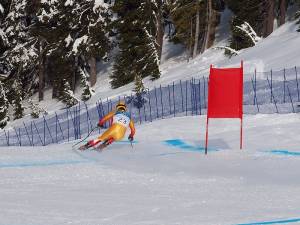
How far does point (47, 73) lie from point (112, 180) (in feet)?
112

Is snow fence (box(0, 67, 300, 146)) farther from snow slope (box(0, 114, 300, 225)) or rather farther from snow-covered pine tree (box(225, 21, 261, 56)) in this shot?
snow-covered pine tree (box(225, 21, 261, 56))

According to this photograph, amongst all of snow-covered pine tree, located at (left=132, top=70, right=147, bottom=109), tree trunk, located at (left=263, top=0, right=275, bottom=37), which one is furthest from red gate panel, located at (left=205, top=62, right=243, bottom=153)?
tree trunk, located at (left=263, top=0, right=275, bottom=37)

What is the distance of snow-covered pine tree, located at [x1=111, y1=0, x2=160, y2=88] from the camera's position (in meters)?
33.7

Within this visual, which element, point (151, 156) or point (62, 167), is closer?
point (62, 167)

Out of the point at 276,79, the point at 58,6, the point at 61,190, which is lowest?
the point at 61,190

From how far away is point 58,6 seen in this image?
37.8 m

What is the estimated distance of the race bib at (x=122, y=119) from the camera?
13.2 meters

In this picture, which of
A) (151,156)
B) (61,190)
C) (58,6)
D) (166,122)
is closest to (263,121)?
(166,122)

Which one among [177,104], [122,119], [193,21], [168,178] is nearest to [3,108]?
[193,21]

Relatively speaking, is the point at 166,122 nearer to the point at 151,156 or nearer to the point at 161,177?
the point at 151,156

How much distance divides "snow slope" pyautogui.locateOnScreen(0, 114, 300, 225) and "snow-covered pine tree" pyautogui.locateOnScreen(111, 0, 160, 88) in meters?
18.3

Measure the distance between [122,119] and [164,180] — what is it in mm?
4064

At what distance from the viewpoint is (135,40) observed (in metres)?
34.6

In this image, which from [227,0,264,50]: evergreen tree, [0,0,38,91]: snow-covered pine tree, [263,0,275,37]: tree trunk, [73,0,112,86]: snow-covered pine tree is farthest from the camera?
[0,0,38,91]: snow-covered pine tree
